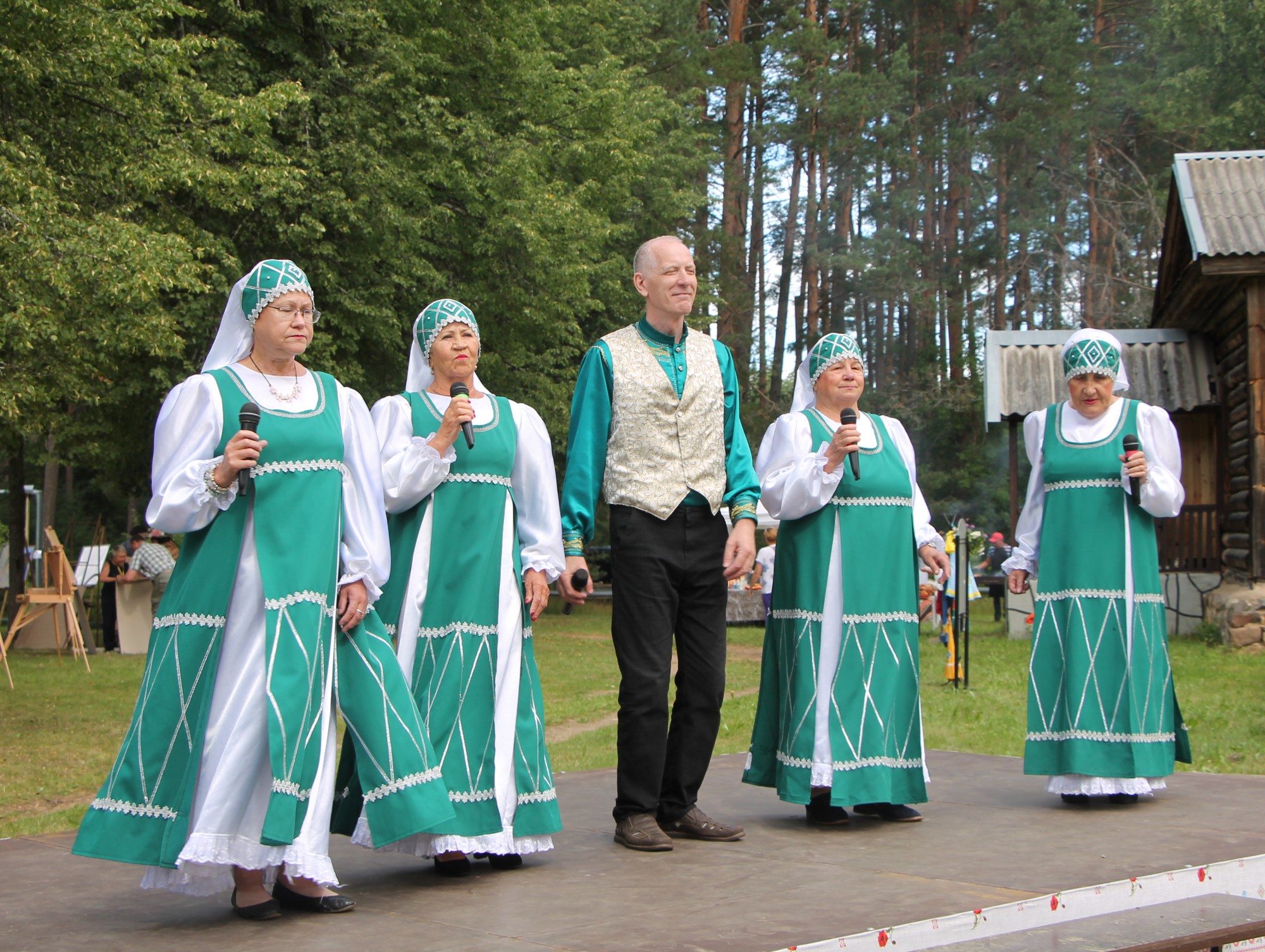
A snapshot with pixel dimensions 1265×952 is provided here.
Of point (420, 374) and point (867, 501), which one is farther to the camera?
point (867, 501)

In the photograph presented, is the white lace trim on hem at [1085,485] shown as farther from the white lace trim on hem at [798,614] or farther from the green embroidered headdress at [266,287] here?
the green embroidered headdress at [266,287]

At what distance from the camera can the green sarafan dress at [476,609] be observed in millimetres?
4516

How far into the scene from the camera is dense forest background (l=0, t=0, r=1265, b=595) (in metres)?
12.2

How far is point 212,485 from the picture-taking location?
3.99 m

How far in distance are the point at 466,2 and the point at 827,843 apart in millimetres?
16459

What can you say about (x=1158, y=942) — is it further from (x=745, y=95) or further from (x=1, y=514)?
(x=1, y=514)

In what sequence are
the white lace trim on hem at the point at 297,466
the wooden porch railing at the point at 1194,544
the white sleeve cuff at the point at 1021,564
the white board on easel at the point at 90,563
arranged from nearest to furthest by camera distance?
the white lace trim on hem at the point at 297,466, the white sleeve cuff at the point at 1021,564, the wooden porch railing at the point at 1194,544, the white board on easel at the point at 90,563

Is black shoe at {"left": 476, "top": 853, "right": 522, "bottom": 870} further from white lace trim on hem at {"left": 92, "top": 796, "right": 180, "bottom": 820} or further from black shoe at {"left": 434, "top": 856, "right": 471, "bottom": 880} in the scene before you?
white lace trim on hem at {"left": 92, "top": 796, "right": 180, "bottom": 820}

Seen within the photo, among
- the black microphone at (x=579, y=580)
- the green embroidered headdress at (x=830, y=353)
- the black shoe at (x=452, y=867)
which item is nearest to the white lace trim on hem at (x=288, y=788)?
the black shoe at (x=452, y=867)

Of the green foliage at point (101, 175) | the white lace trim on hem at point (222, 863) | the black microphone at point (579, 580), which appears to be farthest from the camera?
the green foliage at point (101, 175)

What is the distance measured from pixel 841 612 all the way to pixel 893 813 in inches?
32.5

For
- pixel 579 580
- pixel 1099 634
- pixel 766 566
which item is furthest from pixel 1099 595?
pixel 766 566

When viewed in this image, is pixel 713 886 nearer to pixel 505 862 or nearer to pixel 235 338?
pixel 505 862

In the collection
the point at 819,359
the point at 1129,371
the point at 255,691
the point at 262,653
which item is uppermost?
the point at 1129,371
